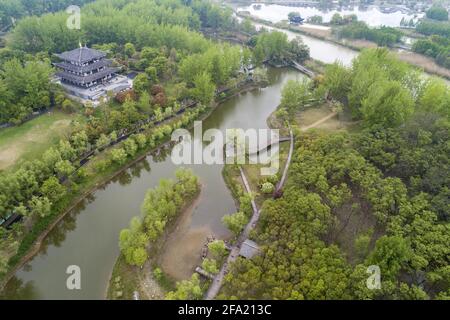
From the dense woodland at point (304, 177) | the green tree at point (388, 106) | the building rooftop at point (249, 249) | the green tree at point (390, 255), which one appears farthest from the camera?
the green tree at point (388, 106)

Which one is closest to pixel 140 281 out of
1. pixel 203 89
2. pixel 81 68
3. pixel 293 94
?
pixel 203 89

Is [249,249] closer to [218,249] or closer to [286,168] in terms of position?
[218,249]

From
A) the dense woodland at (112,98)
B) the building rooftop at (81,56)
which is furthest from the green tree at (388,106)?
the building rooftop at (81,56)

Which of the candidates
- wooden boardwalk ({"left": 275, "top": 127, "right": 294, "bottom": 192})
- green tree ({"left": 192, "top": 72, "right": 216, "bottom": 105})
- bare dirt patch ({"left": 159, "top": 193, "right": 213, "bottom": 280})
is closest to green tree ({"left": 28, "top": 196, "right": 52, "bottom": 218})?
bare dirt patch ({"left": 159, "top": 193, "right": 213, "bottom": 280})

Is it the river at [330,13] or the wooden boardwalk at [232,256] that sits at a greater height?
the river at [330,13]

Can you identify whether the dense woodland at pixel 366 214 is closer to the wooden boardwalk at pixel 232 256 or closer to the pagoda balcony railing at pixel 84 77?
the wooden boardwalk at pixel 232 256
